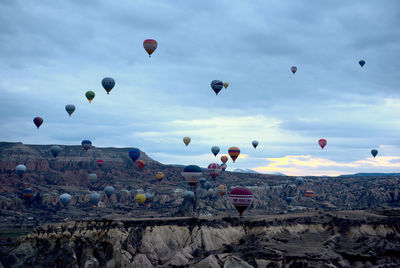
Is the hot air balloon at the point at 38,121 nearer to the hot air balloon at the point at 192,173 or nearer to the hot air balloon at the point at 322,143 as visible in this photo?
the hot air balloon at the point at 192,173

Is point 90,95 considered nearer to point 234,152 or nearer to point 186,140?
point 186,140

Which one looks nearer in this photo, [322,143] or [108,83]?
Answer: [108,83]

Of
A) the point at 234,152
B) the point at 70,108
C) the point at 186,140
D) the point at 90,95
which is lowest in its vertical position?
the point at 234,152

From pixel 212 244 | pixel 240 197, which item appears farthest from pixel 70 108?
pixel 212 244

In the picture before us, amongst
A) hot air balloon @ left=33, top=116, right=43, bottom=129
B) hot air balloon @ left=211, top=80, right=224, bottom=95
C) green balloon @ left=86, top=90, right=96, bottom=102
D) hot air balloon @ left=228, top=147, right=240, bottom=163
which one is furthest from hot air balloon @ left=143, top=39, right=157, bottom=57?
hot air balloon @ left=33, top=116, right=43, bottom=129

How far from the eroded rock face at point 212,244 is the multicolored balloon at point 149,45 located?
122ft

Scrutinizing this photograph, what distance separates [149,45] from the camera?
9112 cm

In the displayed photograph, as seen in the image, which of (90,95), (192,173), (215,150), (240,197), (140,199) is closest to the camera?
(240,197)

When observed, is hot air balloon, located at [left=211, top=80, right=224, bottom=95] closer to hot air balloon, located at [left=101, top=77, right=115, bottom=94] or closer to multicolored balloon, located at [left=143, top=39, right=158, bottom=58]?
multicolored balloon, located at [left=143, top=39, right=158, bottom=58]

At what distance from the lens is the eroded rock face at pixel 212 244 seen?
190 ft

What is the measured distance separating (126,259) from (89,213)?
9045 centimetres

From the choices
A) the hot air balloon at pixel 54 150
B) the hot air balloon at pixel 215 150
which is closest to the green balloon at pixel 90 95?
the hot air balloon at pixel 215 150

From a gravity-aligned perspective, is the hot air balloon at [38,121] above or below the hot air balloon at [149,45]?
below

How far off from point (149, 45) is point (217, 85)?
22306 millimetres
